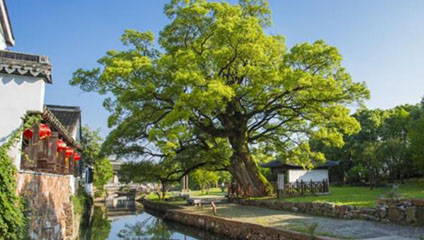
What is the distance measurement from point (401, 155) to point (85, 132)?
24.7 metres

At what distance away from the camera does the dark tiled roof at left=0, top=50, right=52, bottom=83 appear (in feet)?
21.0

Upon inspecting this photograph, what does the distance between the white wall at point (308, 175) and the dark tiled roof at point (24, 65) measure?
16761 mm

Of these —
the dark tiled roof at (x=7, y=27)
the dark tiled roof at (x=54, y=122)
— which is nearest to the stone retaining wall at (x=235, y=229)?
the dark tiled roof at (x=54, y=122)

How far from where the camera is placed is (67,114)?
19.4m

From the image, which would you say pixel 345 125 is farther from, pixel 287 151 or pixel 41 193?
pixel 41 193

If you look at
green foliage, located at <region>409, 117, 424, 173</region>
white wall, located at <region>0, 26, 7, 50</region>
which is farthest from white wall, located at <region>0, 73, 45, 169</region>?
green foliage, located at <region>409, 117, 424, 173</region>

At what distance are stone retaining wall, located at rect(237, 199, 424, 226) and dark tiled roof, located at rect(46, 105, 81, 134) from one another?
12.6 meters

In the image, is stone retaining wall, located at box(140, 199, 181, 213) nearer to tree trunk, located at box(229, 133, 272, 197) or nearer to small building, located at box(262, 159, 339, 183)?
tree trunk, located at box(229, 133, 272, 197)

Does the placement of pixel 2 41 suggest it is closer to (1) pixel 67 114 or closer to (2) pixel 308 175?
(1) pixel 67 114

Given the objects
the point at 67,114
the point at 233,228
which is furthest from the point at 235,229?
the point at 67,114

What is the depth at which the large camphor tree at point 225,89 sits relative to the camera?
1395cm

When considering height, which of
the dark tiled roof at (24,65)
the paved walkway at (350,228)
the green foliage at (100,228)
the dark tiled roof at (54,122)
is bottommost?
the green foliage at (100,228)

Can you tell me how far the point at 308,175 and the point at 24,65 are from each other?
58.3ft

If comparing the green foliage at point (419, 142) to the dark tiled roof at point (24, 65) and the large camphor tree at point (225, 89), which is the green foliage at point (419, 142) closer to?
the large camphor tree at point (225, 89)
